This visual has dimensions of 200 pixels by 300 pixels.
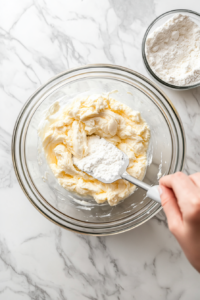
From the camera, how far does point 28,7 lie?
5.90 ft

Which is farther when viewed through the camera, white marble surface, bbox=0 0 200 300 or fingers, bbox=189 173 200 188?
white marble surface, bbox=0 0 200 300

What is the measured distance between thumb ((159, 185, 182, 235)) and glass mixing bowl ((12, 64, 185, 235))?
54 centimetres

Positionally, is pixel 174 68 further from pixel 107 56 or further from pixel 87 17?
pixel 87 17

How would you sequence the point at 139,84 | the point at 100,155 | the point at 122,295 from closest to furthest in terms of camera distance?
the point at 100,155
the point at 139,84
the point at 122,295

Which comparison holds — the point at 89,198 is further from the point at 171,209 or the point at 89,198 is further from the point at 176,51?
the point at 176,51

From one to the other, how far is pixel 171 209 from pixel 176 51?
1256mm

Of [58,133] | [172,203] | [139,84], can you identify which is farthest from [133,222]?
[139,84]

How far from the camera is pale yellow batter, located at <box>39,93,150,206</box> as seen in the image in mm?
1534

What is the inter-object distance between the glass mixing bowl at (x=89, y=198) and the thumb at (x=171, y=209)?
54cm

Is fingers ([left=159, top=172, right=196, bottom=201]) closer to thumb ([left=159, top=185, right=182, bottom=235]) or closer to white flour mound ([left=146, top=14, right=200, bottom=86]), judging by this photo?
thumb ([left=159, top=185, right=182, bottom=235])

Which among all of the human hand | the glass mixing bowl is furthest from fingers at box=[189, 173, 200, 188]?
the glass mixing bowl

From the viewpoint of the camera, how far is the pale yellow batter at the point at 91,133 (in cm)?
153

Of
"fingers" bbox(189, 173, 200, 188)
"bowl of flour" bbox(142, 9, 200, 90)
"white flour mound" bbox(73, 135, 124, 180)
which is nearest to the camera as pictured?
"fingers" bbox(189, 173, 200, 188)

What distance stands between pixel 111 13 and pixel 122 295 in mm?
2096
